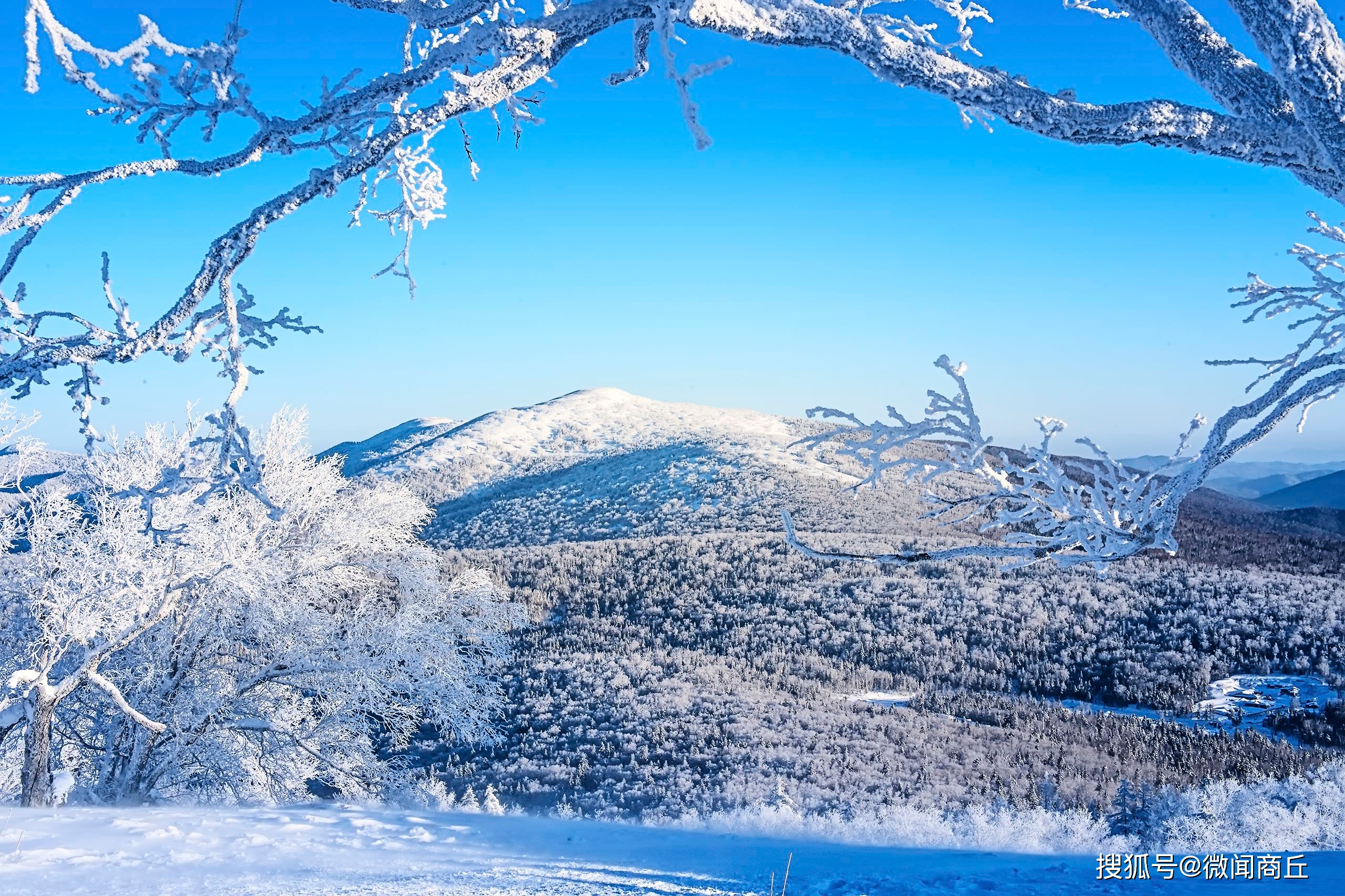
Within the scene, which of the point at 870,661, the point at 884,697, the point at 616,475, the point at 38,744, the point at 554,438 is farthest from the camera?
the point at 554,438

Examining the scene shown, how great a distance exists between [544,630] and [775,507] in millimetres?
17980

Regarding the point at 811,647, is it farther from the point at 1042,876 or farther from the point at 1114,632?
the point at 1042,876

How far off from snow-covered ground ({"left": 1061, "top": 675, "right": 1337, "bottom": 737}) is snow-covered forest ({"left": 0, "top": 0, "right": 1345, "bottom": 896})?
13 centimetres

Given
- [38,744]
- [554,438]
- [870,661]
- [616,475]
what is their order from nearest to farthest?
[38,744], [870,661], [616,475], [554,438]

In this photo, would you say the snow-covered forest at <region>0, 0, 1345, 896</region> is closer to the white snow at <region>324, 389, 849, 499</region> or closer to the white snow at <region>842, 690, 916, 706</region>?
the white snow at <region>842, 690, 916, 706</region>

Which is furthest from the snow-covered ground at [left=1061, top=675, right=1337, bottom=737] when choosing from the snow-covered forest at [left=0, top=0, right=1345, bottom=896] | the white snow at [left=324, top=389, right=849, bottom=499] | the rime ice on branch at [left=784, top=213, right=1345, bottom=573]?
the white snow at [left=324, top=389, right=849, bottom=499]

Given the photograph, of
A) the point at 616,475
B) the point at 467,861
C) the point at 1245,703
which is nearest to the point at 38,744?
the point at 467,861

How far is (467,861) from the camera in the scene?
16.1ft

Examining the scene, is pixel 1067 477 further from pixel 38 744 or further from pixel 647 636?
pixel 647 636

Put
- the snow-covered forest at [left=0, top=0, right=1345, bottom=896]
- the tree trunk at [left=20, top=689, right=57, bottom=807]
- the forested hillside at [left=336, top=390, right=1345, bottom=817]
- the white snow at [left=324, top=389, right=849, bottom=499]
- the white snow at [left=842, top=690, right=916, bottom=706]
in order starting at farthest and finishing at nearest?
the white snow at [left=324, top=389, right=849, bottom=499], the white snow at [left=842, top=690, right=916, bottom=706], the forested hillside at [left=336, top=390, right=1345, bottom=817], the tree trunk at [left=20, top=689, right=57, bottom=807], the snow-covered forest at [left=0, top=0, right=1345, bottom=896]

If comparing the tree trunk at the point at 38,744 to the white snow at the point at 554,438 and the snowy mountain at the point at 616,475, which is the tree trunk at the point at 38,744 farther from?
the white snow at the point at 554,438

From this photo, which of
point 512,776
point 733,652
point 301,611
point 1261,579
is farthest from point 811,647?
point 1261,579

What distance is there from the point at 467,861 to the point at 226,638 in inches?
404

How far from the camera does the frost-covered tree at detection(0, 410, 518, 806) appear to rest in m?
10.5
